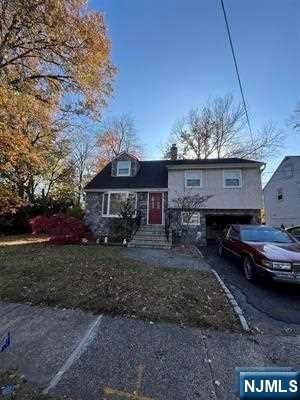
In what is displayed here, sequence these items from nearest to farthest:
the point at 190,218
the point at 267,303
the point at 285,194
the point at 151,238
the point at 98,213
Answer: the point at 267,303 → the point at 151,238 → the point at 190,218 → the point at 98,213 → the point at 285,194

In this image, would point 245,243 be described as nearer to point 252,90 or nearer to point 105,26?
point 252,90

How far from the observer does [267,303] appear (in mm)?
6859

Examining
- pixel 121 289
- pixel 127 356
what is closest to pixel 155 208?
pixel 121 289

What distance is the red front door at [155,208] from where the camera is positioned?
1831cm

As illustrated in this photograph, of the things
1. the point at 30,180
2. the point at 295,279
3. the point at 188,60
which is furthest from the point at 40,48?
the point at 295,279

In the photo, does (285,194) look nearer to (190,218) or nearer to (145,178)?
(190,218)

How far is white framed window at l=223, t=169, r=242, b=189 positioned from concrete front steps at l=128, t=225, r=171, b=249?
4.78 meters

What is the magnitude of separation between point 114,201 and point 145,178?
2.65m

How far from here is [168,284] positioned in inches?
293

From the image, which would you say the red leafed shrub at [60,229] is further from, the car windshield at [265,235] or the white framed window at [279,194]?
the white framed window at [279,194]

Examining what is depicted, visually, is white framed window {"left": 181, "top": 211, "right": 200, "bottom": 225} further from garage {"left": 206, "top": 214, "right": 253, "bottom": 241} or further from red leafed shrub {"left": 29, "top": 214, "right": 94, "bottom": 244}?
red leafed shrub {"left": 29, "top": 214, "right": 94, "bottom": 244}

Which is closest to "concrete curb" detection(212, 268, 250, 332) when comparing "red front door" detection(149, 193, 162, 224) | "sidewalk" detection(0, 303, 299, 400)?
"sidewalk" detection(0, 303, 299, 400)

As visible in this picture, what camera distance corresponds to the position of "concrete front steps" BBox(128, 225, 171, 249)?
15.1 m

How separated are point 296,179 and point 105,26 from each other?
68.2 feet
